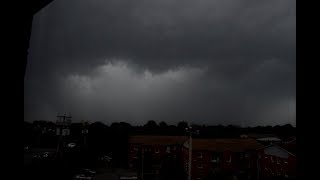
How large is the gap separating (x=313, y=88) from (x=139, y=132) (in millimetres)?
89193

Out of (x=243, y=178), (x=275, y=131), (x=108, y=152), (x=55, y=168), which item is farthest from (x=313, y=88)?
(x=275, y=131)

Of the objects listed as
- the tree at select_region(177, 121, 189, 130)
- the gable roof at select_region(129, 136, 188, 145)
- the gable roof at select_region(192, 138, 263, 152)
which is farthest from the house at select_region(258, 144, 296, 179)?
the tree at select_region(177, 121, 189, 130)

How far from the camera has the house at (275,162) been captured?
4053 cm

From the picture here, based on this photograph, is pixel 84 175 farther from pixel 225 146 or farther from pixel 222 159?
pixel 225 146

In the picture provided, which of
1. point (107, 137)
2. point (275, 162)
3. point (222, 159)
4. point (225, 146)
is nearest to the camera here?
point (275, 162)

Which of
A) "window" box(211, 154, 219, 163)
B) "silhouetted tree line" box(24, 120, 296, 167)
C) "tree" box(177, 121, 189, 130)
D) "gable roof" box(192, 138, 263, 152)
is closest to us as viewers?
"window" box(211, 154, 219, 163)

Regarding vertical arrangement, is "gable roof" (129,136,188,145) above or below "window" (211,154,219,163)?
above

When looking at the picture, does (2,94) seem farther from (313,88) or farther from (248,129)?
(248,129)

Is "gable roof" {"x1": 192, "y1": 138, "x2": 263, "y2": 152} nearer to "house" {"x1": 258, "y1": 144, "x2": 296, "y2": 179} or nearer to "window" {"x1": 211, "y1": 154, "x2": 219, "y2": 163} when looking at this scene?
"window" {"x1": 211, "y1": 154, "x2": 219, "y2": 163}

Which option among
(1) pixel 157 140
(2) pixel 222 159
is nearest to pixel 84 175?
(2) pixel 222 159

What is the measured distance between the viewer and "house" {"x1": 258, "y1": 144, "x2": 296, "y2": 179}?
40.5 m

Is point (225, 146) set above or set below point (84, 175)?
above

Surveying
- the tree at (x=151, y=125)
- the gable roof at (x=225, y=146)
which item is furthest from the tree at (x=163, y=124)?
the gable roof at (x=225, y=146)

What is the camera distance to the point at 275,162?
43.9 metres
